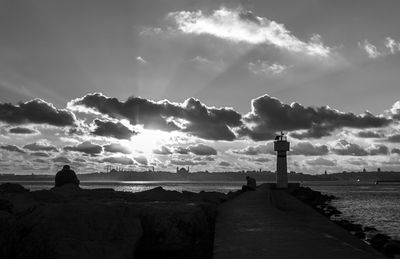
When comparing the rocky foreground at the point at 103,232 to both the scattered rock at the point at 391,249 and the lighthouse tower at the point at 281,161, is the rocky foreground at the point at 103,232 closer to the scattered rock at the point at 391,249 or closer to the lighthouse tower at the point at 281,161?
the scattered rock at the point at 391,249

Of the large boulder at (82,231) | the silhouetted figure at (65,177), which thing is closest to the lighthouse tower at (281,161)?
the silhouetted figure at (65,177)

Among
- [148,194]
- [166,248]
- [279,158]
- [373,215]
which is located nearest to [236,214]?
[148,194]

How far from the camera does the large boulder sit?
7.83 metres

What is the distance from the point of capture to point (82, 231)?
8625 millimetres

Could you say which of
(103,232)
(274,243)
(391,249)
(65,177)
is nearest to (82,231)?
(103,232)

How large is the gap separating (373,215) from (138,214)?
1332 inches

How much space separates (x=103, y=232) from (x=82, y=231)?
18.0 inches

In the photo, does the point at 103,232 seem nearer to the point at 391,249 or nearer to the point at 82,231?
the point at 82,231

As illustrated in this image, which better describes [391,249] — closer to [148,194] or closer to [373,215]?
[148,194]

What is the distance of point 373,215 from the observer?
39.3 meters

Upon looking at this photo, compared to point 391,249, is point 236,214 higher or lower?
higher

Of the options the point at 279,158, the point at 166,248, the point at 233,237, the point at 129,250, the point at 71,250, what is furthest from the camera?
the point at 279,158

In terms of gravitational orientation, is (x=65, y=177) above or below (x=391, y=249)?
above

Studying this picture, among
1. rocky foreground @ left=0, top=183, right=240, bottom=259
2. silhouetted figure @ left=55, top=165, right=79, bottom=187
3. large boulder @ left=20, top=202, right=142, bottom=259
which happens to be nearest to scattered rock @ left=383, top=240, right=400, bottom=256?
rocky foreground @ left=0, top=183, right=240, bottom=259
